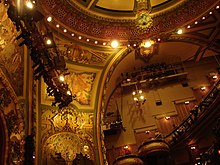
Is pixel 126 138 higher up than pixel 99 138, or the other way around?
pixel 126 138

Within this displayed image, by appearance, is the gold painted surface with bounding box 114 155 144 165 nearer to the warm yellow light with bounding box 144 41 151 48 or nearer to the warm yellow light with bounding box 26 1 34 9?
the warm yellow light with bounding box 26 1 34 9

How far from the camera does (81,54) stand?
9.36 metres

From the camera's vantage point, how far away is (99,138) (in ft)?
27.1

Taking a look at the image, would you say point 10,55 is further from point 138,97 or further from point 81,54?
point 138,97

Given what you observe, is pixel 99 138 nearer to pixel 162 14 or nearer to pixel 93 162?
pixel 93 162

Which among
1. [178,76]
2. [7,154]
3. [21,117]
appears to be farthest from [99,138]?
[178,76]

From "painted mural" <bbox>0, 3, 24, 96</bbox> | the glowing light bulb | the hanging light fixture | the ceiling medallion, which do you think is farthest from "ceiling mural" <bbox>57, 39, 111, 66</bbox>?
the hanging light fixture

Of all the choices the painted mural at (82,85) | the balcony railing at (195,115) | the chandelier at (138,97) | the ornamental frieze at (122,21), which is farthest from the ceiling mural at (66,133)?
the chandelier at (138,97)

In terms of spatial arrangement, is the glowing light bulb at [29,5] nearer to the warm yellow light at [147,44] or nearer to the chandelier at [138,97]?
the warm yellow light at [147,44]

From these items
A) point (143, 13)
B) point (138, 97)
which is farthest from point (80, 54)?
point (138, 97)

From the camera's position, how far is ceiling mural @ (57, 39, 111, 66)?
29.5 ft

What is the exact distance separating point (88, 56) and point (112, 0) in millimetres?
2336

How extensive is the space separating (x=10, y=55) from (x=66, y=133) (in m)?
2.84

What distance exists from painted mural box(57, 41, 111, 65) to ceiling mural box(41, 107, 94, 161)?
1989mm
